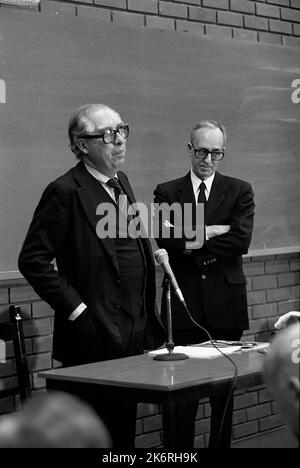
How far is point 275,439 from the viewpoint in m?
5.36

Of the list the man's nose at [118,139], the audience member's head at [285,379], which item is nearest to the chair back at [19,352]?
the man's nose at [118,139]

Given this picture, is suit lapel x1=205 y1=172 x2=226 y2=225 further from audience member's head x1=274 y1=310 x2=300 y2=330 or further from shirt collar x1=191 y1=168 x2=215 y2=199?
audience member's head x1=274 y1=310 x2=300 y2=330

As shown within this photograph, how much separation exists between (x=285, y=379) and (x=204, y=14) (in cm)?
420

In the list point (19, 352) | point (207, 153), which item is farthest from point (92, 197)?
point (207, 153)

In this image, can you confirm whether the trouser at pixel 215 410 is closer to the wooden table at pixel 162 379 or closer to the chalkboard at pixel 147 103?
the wooden table at pixel 162 379

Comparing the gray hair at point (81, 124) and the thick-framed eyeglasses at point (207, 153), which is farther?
the thick-framed eyeglasses at point (207, 153)

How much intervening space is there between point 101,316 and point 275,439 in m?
2.44

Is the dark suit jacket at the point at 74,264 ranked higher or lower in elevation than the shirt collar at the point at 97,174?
lower

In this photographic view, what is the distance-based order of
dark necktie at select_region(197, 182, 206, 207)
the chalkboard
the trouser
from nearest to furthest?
the trouser
the chalkboard
dark necktie at select_region(197, 182, 206, 207)

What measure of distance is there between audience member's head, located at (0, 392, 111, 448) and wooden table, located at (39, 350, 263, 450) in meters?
1.65

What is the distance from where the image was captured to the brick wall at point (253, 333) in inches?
168

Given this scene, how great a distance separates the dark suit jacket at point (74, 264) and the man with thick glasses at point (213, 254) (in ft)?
2.84

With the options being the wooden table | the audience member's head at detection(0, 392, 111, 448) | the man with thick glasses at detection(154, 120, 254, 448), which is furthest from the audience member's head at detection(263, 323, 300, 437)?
the man with thick glasses at detection(154, 120, 254, 448)

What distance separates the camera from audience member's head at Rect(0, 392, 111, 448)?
3.27 ft
